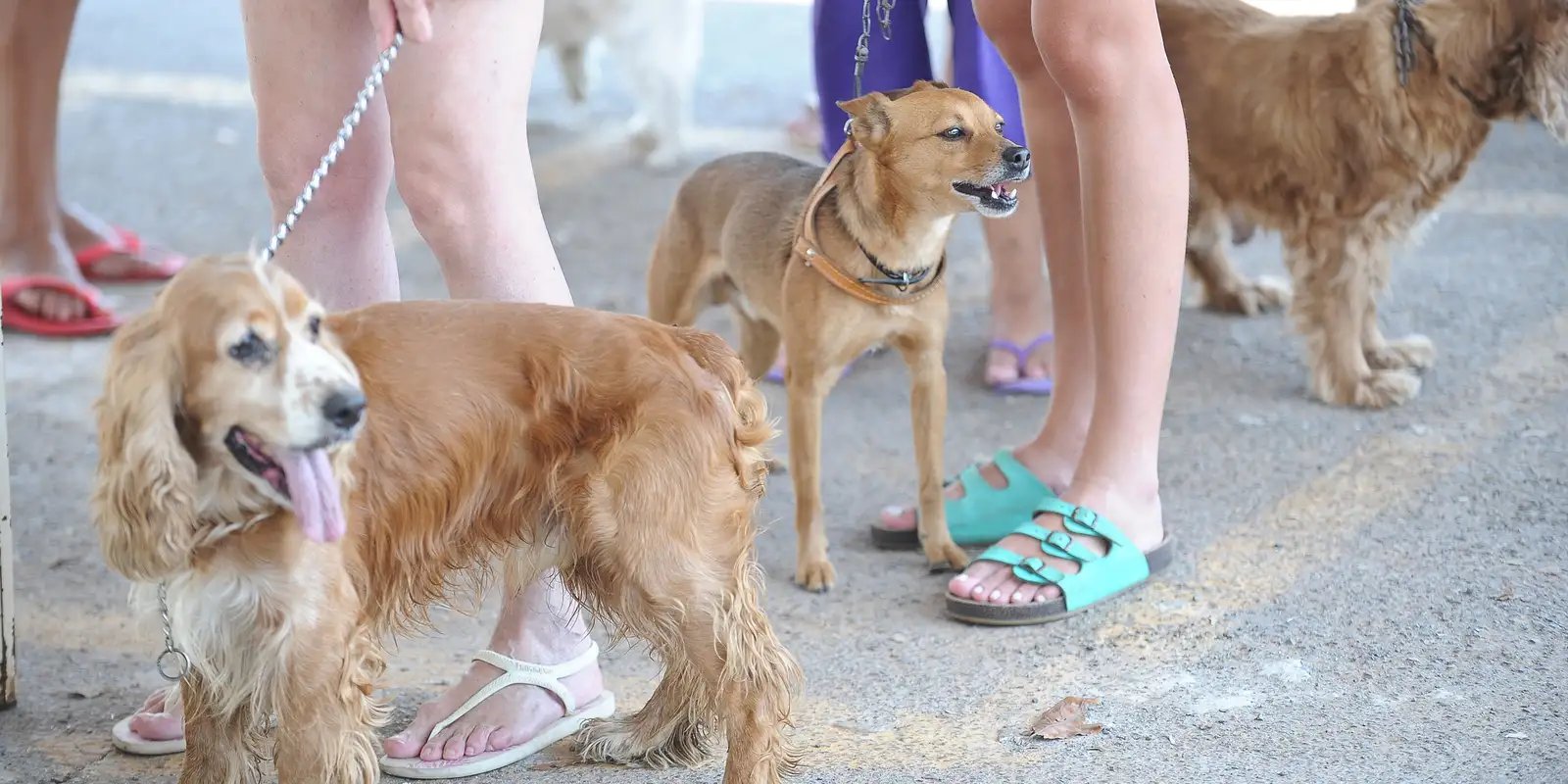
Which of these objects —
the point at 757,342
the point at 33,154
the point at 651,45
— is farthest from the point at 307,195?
the point at 651,45

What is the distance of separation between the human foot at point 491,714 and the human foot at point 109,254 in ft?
10.4

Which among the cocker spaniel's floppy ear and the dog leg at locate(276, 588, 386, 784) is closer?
the cocker spaniel's floppy ear

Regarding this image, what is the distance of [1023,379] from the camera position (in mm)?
4430

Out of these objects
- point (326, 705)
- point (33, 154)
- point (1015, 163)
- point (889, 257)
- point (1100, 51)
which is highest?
point (1100, 51)

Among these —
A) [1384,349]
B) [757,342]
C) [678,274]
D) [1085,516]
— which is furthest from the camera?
[1384,349]

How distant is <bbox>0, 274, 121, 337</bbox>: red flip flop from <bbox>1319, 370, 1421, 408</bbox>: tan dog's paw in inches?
145

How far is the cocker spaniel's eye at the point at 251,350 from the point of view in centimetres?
188

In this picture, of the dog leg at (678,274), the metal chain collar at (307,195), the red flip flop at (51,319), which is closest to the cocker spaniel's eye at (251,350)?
the metal chain collar at (307,195)

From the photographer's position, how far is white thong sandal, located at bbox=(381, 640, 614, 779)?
8.37ft

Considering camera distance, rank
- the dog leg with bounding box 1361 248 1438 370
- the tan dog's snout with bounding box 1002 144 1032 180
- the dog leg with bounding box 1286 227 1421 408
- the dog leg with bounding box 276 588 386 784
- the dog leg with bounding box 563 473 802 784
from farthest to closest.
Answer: the dog leg with bounding box 1361 248 1438 370 → the dog leg with bounding box 1286 227 1421 408 → the tan dog's snout with bounding box 1002 144 1032 180 → the dog leg with bounding box 563 473 802 784 → the dog leg with bounding box 276 588 386 784

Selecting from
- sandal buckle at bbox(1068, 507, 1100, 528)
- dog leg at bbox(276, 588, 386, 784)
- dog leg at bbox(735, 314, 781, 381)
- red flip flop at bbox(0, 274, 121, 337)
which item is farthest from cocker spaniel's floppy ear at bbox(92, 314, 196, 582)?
red flip flop at bbox(0, 274, 121, 337)

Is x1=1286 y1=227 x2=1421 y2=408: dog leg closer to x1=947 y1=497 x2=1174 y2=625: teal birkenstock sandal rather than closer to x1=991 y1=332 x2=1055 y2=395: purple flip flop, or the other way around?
x1=991 y1=332 x2=1055 y2=395: purple flip flop

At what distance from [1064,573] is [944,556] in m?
0.37

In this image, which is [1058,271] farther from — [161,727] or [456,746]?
[161,727]
